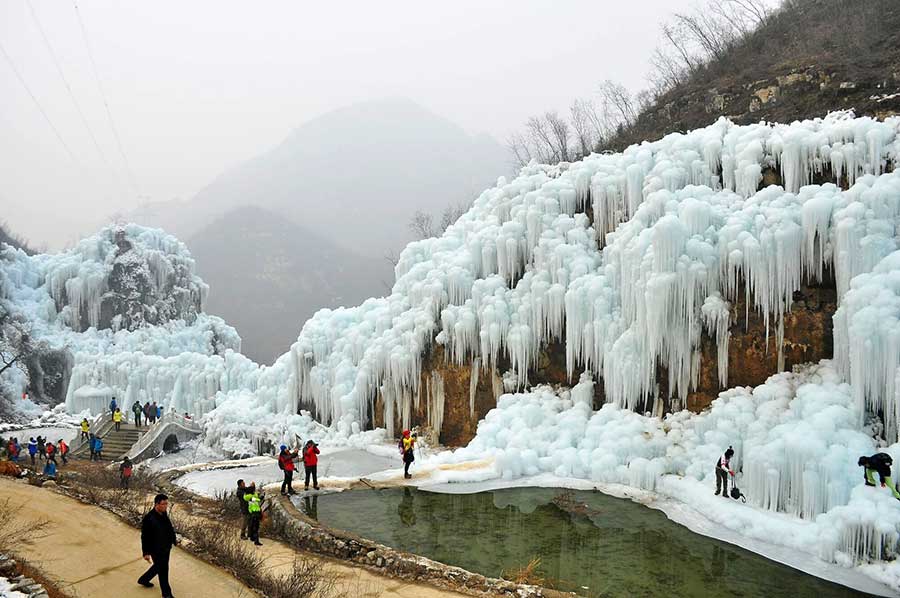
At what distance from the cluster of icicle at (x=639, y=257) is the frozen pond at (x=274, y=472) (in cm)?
240

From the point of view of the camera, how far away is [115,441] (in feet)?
78.8

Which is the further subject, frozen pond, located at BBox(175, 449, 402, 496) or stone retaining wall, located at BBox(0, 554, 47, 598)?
frozen pond, located at BBox(175, 449, 402, 496)

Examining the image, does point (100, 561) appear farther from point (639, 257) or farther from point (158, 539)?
point (639, 257)

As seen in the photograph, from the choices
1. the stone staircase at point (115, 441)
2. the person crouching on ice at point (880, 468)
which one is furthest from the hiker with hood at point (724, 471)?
the stone staircase at point (115, 441)

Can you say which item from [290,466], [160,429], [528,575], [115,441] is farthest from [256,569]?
[115,441]

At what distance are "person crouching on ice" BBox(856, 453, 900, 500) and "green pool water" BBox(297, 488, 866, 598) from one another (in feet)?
6.98

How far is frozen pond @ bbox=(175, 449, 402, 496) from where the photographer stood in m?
14.8

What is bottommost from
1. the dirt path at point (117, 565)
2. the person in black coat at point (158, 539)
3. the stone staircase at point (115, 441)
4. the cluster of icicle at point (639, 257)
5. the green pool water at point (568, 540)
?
the stone staircase at point (115, 441)

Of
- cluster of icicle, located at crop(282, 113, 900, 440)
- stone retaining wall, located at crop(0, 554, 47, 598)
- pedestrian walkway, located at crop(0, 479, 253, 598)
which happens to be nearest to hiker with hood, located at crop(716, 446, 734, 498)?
cluster of icicle, located at crop(282, 113, 900, 440)

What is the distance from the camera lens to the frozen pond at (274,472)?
583 inches

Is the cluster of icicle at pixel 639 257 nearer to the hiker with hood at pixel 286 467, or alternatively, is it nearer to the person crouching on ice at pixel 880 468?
the person crouching on ice at pixel 880 468

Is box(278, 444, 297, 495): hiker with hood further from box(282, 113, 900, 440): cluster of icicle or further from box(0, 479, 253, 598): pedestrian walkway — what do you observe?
box(282, 113, 900, 440): cluster of icicle

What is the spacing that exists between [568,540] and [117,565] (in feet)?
23.3

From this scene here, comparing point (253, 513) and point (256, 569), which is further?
point (253, 513)
